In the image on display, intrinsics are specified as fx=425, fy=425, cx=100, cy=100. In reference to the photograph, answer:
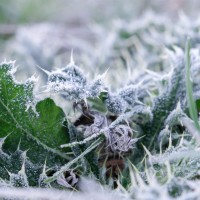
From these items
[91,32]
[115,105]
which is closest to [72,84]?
[115,105]

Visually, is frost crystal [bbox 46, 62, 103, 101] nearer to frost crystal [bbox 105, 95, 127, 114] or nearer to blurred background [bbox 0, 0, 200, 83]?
frost crystal [bbox 105, 95, 127, 114]

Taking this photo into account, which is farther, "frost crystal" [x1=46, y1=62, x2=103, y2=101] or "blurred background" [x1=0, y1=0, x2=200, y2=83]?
"blurred background" [x1=0, y1=0, x2=200, y2=83]

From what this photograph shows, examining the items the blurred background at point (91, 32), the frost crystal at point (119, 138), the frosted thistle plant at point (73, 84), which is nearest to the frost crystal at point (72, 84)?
the frosted thistle plant at point (73, 84)

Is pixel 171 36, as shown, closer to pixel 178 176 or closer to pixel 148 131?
pixel 148 131

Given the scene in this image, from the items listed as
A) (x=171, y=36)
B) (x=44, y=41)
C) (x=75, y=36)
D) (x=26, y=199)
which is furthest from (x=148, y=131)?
(x=75, y=36)

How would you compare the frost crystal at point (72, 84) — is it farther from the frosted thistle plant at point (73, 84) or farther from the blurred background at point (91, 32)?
the blurred background at point (91, 32)

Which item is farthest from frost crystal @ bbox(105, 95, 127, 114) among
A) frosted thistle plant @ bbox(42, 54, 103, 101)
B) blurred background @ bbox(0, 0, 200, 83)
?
blurred background @ bbox(0, 0, 200, 83)
